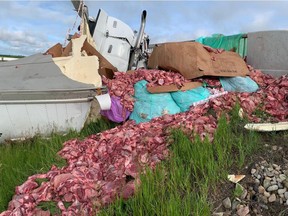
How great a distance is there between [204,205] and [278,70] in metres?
4.37

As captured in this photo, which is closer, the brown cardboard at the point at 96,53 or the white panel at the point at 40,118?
the white panel at the point at 40,118

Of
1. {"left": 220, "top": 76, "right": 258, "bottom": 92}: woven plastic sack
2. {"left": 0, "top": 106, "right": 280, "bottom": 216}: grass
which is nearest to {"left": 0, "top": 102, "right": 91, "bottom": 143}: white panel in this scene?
{"left": 0, "top": 106, "right": 280, "bottom": 216}: grass

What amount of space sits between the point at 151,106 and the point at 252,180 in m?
2.63

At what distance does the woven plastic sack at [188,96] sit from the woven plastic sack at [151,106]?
8 centimetres

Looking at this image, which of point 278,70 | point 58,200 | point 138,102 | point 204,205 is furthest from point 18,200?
point 278,70

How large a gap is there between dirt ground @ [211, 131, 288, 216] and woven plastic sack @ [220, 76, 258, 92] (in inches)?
82.6

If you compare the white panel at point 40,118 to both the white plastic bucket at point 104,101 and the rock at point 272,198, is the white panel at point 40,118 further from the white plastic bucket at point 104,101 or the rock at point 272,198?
the rock at point 272,198

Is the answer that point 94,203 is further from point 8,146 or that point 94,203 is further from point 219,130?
point 8,146

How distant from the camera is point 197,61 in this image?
17.8 feet

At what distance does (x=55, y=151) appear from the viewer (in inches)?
162

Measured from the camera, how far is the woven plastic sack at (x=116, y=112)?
520 cm

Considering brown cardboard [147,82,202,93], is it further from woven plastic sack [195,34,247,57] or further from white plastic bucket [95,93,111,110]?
woven plastic sack [195,34,247,57]

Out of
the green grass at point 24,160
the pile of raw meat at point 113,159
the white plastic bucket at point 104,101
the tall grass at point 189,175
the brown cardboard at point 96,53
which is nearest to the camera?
the tall grass at point 189,175

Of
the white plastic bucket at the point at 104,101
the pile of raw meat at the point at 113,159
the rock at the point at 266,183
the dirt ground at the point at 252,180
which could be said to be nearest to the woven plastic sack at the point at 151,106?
the white plastic bucket at the point at 104,101
